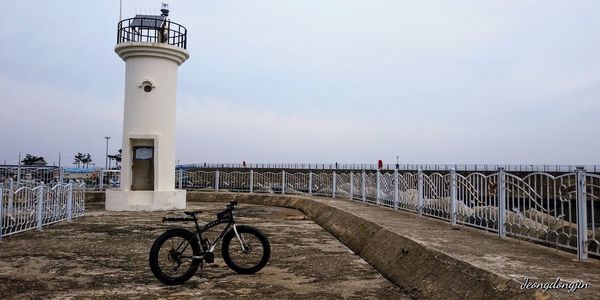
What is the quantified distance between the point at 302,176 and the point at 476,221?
13.2 meters

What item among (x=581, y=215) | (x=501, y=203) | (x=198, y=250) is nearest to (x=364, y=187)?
(x=501, y=203)

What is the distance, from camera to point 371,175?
14.3 m

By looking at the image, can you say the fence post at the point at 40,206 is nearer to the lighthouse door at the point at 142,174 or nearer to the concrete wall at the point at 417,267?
the lighthouse door at the point at 142,174

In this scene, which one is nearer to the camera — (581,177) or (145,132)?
(581,177)

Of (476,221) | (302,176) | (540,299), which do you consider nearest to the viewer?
(540,299)

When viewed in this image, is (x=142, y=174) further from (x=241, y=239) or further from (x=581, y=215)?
(x=581, y=215)

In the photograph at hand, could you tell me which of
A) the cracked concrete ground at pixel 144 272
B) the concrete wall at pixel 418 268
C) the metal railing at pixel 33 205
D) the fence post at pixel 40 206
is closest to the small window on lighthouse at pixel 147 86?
the metal railing at pixel 33 205

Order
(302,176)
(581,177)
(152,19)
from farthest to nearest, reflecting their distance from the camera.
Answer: (302,176)
(152,19)
(581,177)

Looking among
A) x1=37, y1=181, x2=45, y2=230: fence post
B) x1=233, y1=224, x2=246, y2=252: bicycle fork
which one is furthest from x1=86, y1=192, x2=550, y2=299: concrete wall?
x1=37, y1=181, x2=45, y2=230: fence post

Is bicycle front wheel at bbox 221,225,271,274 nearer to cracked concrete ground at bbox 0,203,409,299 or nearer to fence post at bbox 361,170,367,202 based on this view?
cracked concrete ground at bbox 0,203,409,299

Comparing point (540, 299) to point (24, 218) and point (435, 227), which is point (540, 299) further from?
point (24, 218)

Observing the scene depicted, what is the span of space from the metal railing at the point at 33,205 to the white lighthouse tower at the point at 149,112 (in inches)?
99.9

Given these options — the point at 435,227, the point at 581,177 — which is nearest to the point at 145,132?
the point at 435,227

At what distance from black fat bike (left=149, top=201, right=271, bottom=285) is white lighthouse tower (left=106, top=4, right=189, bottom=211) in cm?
949
